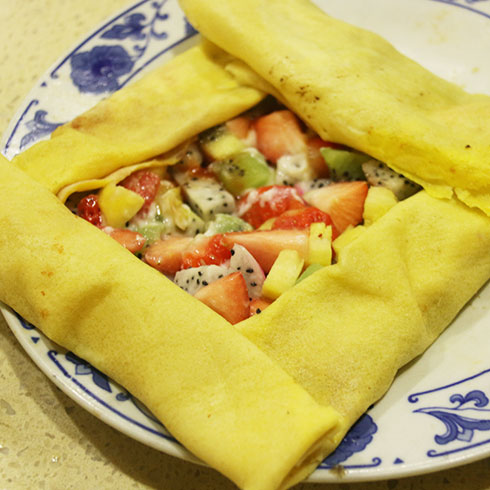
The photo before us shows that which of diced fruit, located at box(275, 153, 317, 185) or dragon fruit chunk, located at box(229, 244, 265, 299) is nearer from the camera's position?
dragon fruit chunk, located at box(229, 244, 265, 299)

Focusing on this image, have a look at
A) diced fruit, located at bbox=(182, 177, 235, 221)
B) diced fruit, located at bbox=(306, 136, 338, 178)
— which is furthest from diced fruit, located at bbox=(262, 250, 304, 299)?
diced fruit, located at bbox=(306, 136, 338, 178)

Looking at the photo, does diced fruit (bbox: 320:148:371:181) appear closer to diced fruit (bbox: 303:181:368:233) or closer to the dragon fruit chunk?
diced fruit (bbox: 303:181:368:233)

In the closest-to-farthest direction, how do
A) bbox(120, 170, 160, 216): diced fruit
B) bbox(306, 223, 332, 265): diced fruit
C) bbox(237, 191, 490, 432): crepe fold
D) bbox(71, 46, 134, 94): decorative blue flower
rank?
1. bbox(237, 191, 490, 432): crepe fold
2. bbox(306, 223, 332, 265): diced fruit
3. bbox(120, 170, 160, 216): diced fruit
4. bbox(71, 46, 134, 94): decorative blue flower

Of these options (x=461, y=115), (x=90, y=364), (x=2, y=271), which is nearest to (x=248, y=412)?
(x=90, y=364)

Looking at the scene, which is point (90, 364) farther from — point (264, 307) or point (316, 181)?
point (316, 181)

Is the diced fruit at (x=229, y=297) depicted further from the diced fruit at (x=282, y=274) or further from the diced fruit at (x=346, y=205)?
the diced fruit at (x=346, y=205)

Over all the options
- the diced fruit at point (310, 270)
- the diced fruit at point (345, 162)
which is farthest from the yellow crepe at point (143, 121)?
the diced fruit at point (310, 270)
